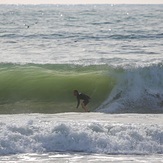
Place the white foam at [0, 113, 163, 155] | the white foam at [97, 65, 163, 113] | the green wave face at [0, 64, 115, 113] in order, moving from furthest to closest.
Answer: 1. the green wave face at [0, 64, 115, 113]
2. the white foam at [97, 65, 163, 113]
3. the white foam at [0, 113, 163, 155]

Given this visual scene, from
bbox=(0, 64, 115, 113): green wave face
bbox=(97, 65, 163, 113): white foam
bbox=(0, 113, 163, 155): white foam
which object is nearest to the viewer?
bbox=(0, 113, 163, 155): white foam

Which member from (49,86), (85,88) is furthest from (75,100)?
(49,86)

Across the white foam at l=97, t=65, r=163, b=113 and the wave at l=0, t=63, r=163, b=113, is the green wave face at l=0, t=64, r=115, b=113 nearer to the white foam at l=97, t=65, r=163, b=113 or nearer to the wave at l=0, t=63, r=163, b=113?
the wave at l=0, t=63, r=163, b=113

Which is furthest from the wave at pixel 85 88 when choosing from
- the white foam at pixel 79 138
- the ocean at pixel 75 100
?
the white foam at pixel 79 138

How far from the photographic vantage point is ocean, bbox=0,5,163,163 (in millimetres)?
11547

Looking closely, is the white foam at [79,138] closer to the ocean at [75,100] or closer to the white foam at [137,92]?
the ocean at [75,100]

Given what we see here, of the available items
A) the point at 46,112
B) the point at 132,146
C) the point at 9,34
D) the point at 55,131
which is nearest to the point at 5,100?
the point at 46,112

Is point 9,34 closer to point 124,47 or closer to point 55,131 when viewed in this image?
point 124,47

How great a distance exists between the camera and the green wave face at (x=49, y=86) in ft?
63.2

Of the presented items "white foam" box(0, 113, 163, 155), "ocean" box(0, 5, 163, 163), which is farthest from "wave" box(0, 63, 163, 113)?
"white foam" box(0, 113, 163, 155)

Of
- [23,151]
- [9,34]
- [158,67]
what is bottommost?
[23,151]

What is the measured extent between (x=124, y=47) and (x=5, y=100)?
1619 centimetres

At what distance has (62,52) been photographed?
32.1 m

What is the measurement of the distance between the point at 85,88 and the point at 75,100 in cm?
167
